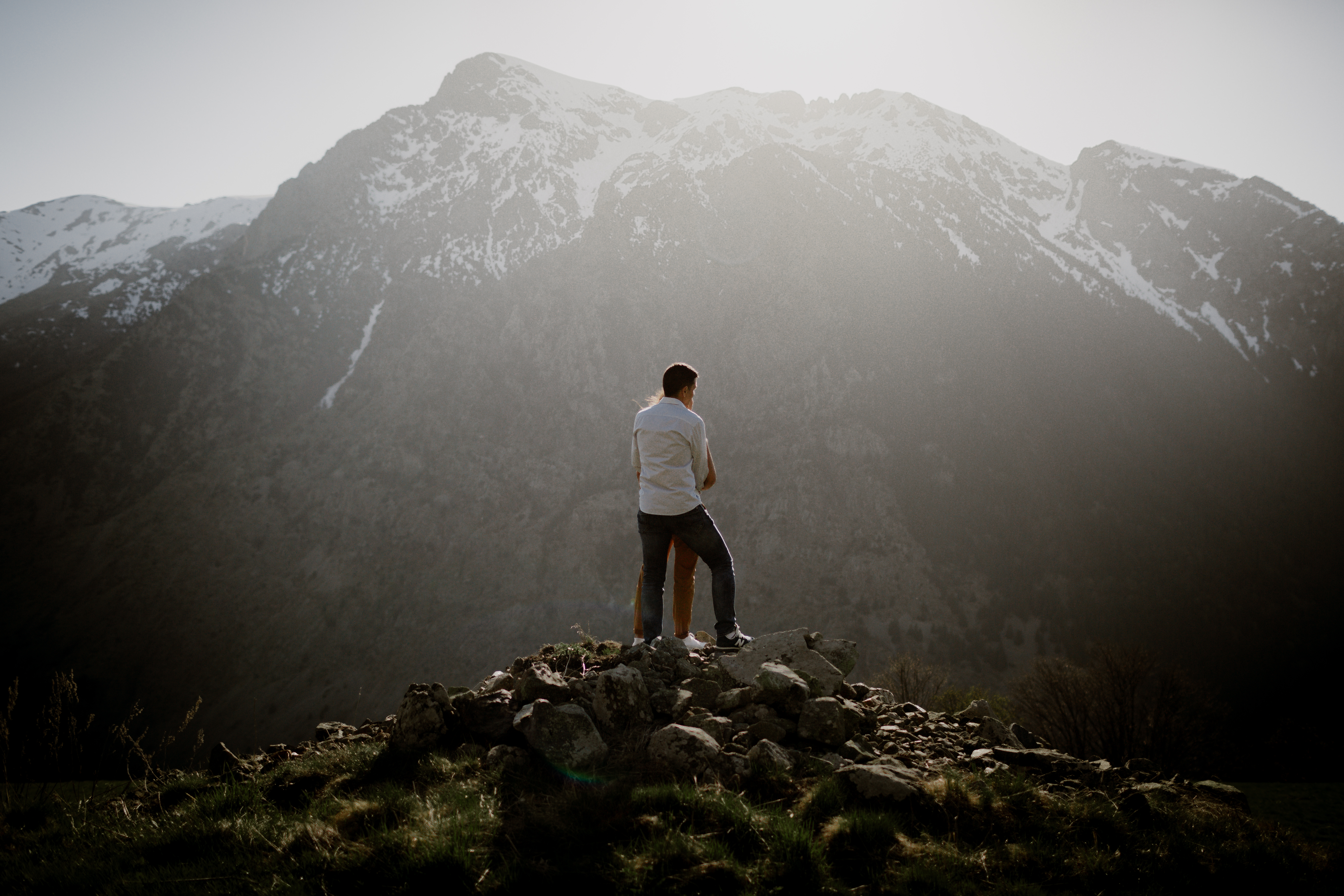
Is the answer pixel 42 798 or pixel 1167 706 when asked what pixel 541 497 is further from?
pixel 42 798

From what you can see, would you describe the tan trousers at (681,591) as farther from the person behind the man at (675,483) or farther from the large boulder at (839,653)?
the large boulder at (839,653)

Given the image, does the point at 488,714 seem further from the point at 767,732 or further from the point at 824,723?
the point at 824,723

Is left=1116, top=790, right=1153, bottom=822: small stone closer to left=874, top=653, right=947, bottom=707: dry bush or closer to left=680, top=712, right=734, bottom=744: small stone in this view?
left=680, top=712, right=734, bottom=744: small stone

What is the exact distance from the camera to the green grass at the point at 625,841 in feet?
10.5

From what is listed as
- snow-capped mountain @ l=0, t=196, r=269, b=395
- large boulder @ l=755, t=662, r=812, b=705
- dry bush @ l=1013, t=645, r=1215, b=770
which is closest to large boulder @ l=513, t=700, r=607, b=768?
large boulder @ l=755, t=662, r=812, b=705

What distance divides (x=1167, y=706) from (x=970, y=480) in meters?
45.0

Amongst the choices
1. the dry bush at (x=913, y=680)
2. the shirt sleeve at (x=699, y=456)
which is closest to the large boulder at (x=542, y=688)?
the shirt sleeve at (x=699, y=456)

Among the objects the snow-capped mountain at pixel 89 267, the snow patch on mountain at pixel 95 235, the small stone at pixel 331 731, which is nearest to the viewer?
the small stone at pixel 331 731

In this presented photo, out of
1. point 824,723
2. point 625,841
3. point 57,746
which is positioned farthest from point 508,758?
point 57,746

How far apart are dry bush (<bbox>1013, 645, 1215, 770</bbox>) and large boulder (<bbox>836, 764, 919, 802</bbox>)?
45984 mm

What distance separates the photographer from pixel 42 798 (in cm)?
488

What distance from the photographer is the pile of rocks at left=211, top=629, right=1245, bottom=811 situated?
451 centimetres

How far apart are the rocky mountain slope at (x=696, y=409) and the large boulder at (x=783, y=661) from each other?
6417 cm

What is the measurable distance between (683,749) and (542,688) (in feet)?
5.31
